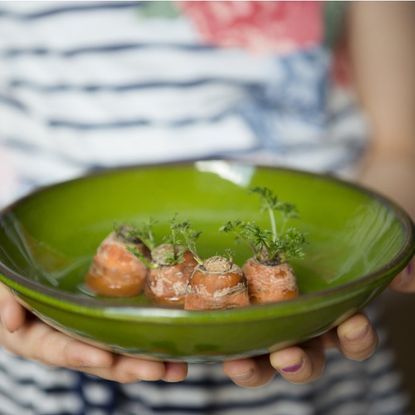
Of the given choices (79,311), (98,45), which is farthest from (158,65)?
(79,311)

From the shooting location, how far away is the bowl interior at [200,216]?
823 mm

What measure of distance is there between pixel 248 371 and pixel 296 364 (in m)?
0.05

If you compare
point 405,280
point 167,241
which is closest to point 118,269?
point 167,241

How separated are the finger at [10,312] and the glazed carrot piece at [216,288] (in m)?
0.18

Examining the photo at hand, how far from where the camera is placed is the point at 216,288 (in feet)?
2.30

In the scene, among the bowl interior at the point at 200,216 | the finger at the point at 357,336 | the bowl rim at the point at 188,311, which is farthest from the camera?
the bowl interior at the point at 200,216

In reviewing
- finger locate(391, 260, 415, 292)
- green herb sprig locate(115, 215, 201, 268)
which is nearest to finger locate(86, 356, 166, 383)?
green herb sprig locate(115, 215, 201, 268)

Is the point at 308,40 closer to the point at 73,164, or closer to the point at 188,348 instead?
the point at 73,164

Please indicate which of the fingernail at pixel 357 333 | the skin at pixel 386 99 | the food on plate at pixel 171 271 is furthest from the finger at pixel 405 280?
the food on plate at pixel 171 271

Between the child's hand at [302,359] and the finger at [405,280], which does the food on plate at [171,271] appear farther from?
the finger at [405,280]

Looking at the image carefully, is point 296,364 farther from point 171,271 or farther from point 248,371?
point 171,271

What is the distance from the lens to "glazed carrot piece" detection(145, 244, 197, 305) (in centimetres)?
76

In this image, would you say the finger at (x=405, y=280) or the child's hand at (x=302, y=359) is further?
the finger at (x=405, y=280)

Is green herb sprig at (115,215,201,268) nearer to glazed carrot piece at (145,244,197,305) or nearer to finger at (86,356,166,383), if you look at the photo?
glazed carrot piece at (145,244,197,305)
